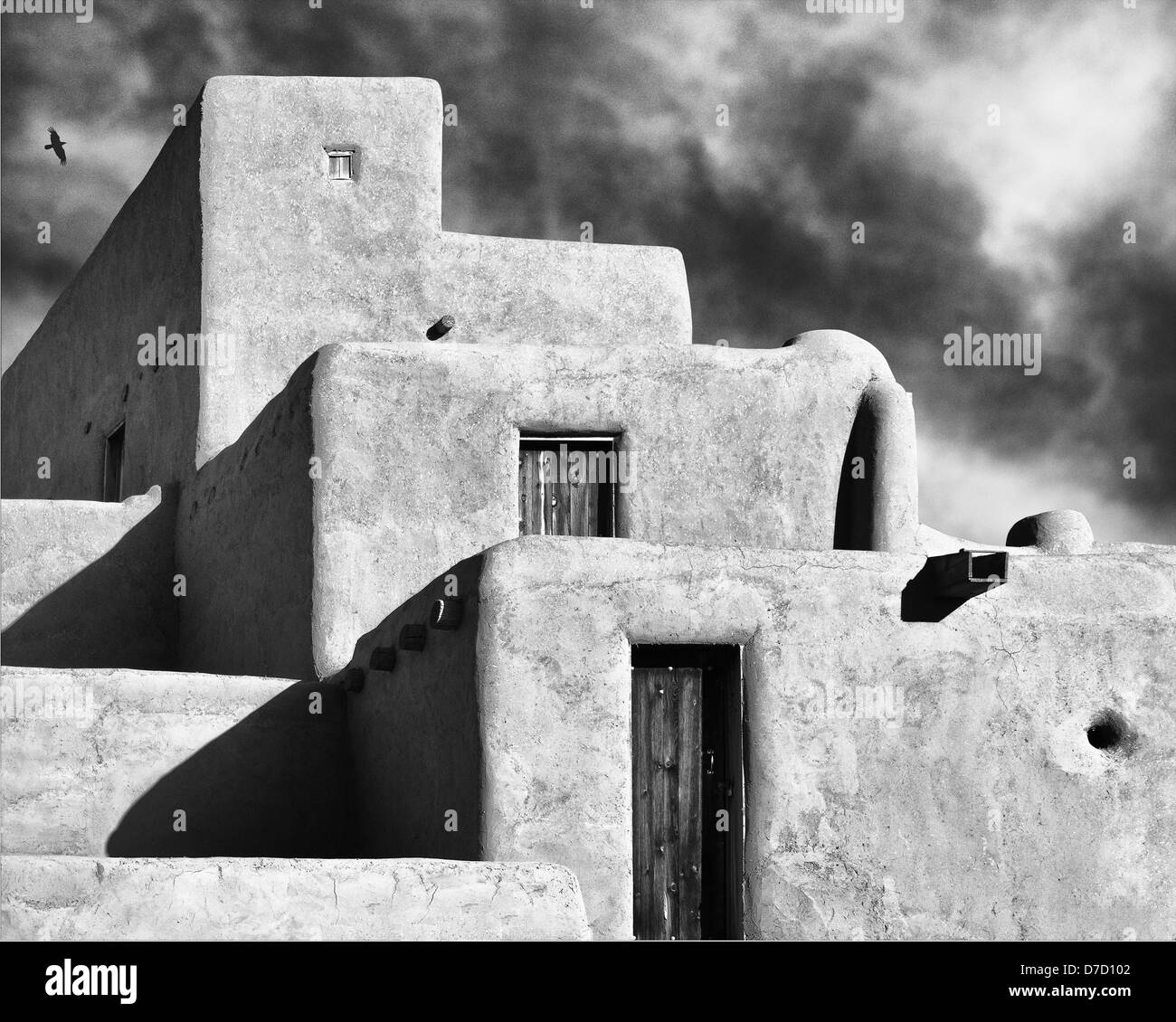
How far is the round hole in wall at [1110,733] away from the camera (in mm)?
11094

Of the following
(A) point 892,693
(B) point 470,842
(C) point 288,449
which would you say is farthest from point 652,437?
(B) point 470,842

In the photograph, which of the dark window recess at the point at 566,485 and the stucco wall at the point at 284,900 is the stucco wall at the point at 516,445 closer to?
the dark window recess at the point at 566,485

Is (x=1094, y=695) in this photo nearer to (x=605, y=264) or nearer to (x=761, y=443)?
(x=761, y=443)

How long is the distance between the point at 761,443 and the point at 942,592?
340 cm

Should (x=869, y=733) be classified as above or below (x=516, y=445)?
below

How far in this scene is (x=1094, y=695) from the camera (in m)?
11.1

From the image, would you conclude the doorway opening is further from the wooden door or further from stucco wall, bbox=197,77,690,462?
stucco wall, bbox=197,77,690,462

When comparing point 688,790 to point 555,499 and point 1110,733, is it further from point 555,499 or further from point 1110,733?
point 555,499

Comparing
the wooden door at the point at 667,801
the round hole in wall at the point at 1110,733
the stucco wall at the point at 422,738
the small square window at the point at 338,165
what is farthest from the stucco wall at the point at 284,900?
the small square window at the point at 338,165

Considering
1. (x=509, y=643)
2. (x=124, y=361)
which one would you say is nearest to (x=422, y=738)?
(x=509, y=643)

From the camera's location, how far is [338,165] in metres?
16.1

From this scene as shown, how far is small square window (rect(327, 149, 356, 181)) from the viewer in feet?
52.9

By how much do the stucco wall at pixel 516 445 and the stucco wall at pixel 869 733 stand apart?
293cm

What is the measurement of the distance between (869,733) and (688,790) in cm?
118
